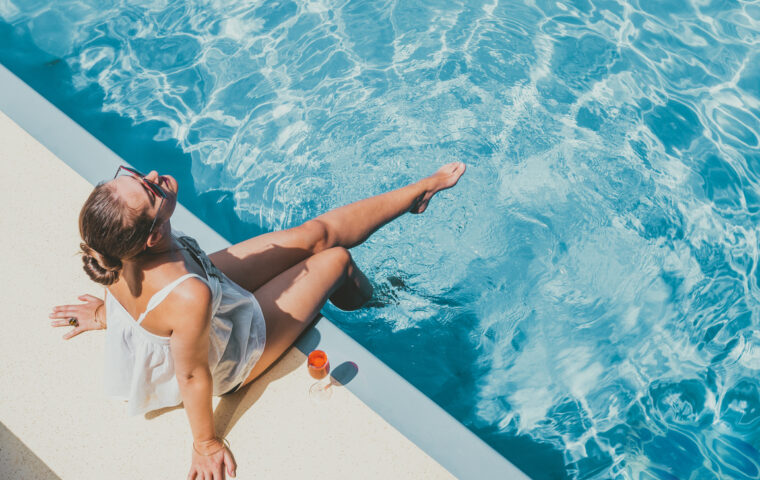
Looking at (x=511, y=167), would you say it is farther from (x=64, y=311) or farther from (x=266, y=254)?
(x=64, y=311)

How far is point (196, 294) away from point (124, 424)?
1.08 m

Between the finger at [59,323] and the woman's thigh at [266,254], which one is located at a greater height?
the woman's thigh at [266,254]

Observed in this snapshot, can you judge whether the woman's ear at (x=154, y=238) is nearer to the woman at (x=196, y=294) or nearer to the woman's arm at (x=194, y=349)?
the woman at (x=196, y=294)

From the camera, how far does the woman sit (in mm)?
2066

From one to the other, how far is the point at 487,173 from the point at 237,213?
6.23ft

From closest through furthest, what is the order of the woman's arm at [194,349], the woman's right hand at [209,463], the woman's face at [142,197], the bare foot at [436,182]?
the woman's face at [142,197] → the woman's arm at [194,349] → the woman's right hand at [209,463] → the bare foot at [436,182]

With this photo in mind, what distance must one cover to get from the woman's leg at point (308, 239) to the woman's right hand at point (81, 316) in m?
0.70

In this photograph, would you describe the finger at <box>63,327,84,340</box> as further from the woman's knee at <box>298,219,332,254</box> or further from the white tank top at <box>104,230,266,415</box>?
the woman's knee at <box>298,219,332,254</box>

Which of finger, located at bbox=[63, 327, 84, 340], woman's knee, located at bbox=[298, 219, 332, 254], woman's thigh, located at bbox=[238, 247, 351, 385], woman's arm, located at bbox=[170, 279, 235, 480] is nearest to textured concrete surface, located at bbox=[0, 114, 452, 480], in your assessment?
finger, located at bbox=[63, 327, 84, 340]

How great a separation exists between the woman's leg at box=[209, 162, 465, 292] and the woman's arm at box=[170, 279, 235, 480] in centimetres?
66

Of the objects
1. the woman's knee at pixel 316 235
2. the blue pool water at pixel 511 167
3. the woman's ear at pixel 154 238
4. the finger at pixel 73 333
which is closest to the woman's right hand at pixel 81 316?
the finger at pixel 73 333

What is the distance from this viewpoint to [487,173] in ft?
15.3

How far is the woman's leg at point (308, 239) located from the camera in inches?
117

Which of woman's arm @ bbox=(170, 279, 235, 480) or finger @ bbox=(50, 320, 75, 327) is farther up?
woman's arm @ bbox=(170, 279, 235, 480)
